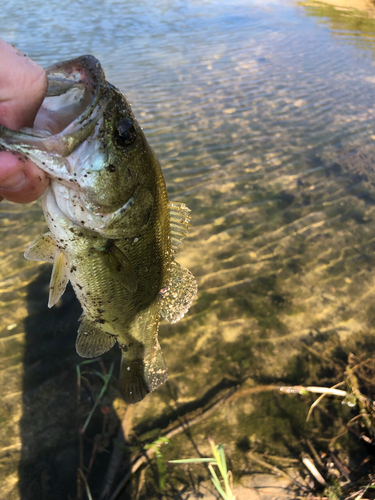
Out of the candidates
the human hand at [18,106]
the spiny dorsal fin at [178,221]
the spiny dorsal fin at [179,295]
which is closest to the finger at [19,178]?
the human hand at [18,106]

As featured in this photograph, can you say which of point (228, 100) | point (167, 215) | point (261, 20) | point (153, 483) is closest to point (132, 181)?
point (167, 215)

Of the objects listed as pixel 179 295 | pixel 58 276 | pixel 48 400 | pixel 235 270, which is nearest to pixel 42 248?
pixel 58 276

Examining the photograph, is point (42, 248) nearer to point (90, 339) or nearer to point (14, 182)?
point (14, 182)

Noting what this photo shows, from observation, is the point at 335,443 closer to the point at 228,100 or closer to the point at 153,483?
the point at 153,483

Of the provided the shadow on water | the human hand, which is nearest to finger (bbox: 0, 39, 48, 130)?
the human hand

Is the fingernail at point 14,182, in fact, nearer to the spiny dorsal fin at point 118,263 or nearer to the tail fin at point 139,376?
the spiny dorsal fin at point 118,263

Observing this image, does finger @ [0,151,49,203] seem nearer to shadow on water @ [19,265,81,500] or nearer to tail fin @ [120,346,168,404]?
tail fin @ [120,346,168,404]
